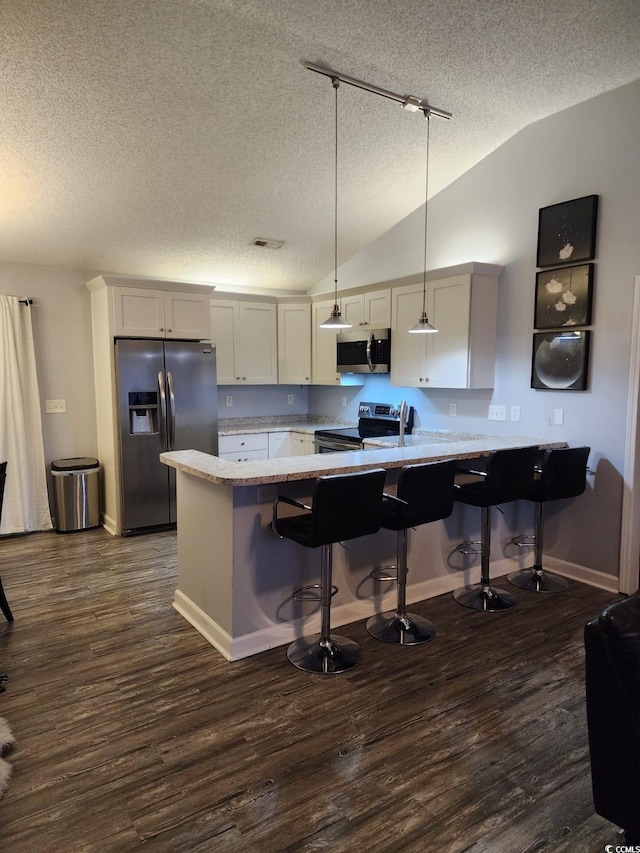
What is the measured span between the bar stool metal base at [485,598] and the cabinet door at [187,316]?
10.5 ft

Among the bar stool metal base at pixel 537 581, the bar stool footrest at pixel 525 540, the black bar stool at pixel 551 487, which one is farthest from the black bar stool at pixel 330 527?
the bar stool footrest at pixel 525 540

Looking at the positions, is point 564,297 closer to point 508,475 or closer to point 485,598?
point 508,475

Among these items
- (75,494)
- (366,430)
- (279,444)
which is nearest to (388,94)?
(366,430)

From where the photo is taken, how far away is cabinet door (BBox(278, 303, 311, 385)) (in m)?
5.84

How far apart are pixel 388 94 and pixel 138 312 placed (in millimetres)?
A: 2661

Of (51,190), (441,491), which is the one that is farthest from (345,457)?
(51,190)

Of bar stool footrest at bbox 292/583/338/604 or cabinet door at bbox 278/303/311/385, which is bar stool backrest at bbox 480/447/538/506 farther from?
cabinet door at bbox 278/303/311/385

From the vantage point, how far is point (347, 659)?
8.80ft

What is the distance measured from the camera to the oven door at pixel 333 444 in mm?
4945

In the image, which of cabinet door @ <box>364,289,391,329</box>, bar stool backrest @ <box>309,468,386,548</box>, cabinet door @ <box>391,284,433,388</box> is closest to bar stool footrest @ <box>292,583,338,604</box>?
bar stool backrest @ <box>309,468,386,548</box>

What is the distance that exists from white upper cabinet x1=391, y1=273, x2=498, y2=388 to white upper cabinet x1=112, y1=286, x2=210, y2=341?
190 centimetres

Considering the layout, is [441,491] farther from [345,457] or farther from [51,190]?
[51,190]

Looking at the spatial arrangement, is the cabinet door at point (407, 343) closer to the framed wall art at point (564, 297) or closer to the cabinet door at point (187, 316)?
the framed wall art at point (564, 297)

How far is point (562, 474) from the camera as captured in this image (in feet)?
11.2
